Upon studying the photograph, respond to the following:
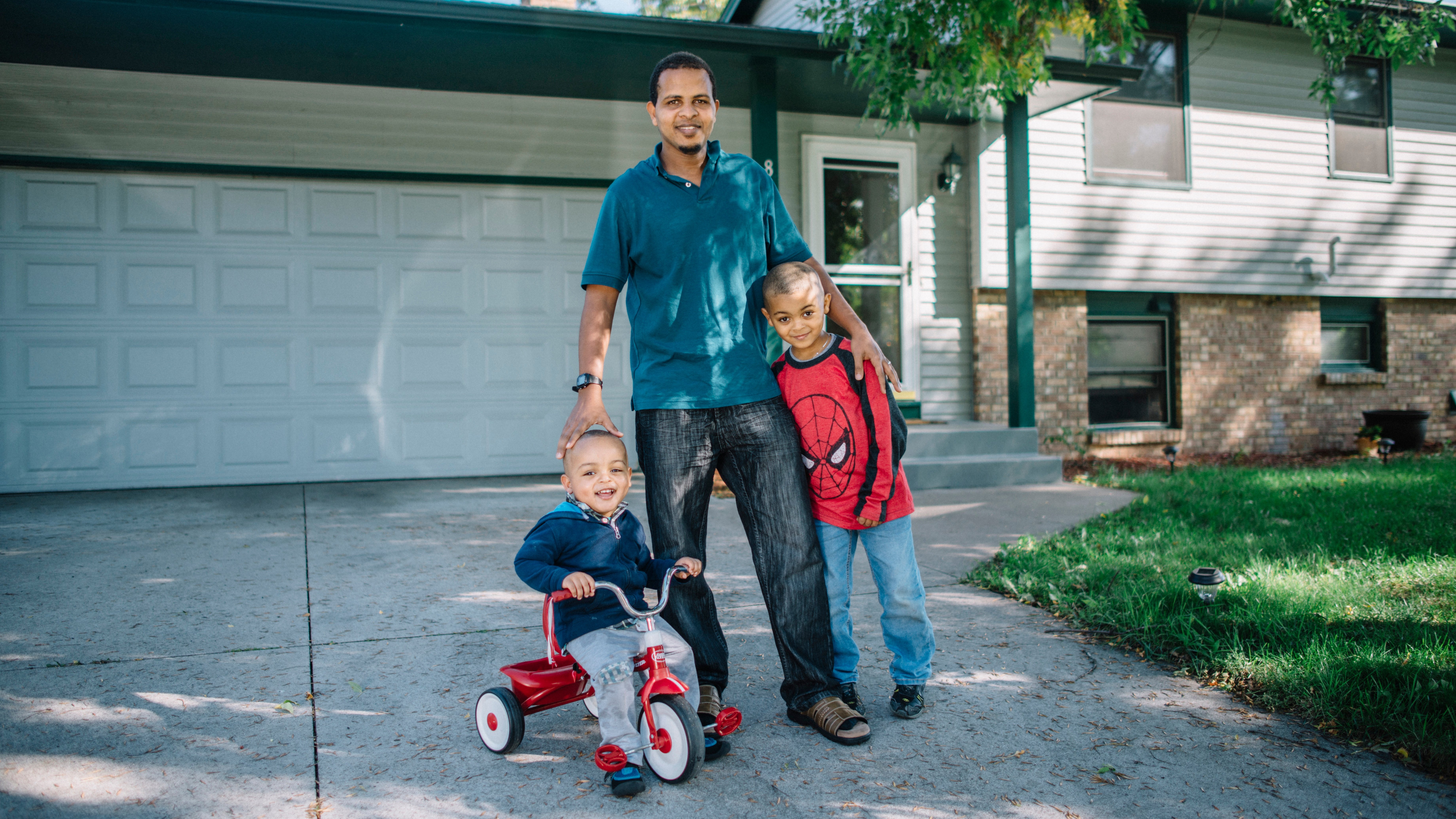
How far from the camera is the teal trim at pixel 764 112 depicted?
6770 mm

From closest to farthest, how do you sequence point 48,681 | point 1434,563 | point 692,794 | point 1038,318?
1. point 692,794
2. point 48,681
3. point 1434,563
4. point 1038,318

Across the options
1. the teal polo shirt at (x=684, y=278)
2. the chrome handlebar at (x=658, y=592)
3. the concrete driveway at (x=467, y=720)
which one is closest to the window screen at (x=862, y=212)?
the concrete driveway at (x=467, y=720)

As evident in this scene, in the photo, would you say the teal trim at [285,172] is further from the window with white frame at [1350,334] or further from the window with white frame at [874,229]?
the window with white frame at [1350,334]

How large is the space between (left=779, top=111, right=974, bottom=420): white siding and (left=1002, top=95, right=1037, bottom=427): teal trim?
100cm

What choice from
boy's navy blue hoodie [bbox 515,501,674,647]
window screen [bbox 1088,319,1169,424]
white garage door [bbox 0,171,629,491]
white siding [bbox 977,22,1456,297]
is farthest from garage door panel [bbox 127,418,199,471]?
window screen [bbox 1088,319,1169,424]

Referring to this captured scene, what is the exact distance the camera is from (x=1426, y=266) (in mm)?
10492

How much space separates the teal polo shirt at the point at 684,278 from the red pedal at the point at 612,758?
864mm

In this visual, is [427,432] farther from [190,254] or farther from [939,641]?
[939,641]

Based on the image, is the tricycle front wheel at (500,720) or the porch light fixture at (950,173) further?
the porch light fixture at (950,173)

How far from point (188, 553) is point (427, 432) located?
2.88 m

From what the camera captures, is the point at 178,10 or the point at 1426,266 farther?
the point at 1426,266

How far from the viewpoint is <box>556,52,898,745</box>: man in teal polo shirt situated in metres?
2.35

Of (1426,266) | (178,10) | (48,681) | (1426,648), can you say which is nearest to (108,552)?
(48,681)

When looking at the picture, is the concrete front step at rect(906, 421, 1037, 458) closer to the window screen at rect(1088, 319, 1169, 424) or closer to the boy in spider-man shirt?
the window screen at rect(1088, 319, 1169, 424)
